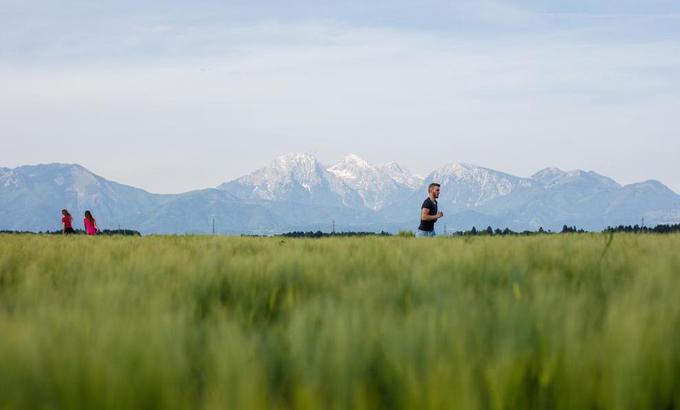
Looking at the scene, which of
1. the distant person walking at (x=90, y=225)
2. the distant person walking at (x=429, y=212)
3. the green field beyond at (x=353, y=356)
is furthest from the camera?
the distant person walking at (x=90, y=225)

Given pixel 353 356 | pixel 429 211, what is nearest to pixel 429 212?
pixel 429 211

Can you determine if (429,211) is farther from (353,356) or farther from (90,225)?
(353,356)

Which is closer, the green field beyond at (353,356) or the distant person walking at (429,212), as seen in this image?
the green field beyond at (353,356)

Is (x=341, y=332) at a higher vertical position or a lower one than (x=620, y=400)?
higher

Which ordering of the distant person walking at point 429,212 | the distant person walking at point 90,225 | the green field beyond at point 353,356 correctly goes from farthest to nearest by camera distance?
1. the distant person walking at point 90,225
2. the distant person walking at point 429,212
3. the green field beyond at point 353,356

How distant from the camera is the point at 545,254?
604 centimetres

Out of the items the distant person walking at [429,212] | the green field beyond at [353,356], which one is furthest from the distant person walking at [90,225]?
the green field beyond at [353,356]

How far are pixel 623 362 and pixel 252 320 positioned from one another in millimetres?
1575

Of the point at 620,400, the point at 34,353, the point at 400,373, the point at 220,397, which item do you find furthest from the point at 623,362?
the point at 34,353

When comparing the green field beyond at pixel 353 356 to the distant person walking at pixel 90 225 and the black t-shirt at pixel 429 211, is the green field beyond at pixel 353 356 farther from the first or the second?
the distant person walking at pixel 90 225

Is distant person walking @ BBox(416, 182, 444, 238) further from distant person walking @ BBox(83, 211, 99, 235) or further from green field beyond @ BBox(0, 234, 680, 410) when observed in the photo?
green field beyond @ BBox(0, 234, 680, 410)

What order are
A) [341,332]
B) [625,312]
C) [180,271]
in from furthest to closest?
[180,271], [625,312], [341,332]

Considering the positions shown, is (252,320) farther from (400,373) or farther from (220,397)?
(220,397)

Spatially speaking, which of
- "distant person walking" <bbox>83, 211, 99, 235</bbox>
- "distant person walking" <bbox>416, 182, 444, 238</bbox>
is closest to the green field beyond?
"distant person walking" <bbox>416, 182, 444, 238</bbox>
